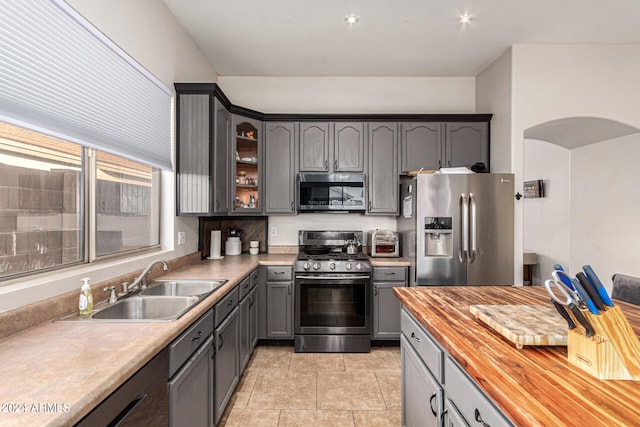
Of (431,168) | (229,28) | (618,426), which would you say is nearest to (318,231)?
(431,168)

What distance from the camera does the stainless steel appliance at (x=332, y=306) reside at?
10.2ft

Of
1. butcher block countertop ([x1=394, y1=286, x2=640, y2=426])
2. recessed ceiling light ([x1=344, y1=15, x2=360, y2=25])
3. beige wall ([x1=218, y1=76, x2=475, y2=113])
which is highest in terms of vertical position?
recessed ceiling light ([x1=344, y1=15, x2=360, y2=25])

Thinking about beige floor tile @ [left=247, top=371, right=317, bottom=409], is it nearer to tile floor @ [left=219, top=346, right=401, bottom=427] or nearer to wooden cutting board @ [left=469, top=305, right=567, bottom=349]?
tile floor @ [left=219, top=346, right=401, bottom=427]

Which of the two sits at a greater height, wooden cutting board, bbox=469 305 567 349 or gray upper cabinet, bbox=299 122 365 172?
gray upper cabinet, bbox=299 122 365 172

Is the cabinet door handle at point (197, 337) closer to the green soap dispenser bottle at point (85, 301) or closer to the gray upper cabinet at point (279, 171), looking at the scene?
the green soap dispenser bottle at point (85, 301)

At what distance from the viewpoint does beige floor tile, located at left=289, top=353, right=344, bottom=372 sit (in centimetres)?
281

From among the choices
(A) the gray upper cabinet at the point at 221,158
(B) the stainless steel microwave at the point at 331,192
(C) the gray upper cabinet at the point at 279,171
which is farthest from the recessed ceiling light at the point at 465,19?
(A) the gray upper cabinet at the point at 221,158

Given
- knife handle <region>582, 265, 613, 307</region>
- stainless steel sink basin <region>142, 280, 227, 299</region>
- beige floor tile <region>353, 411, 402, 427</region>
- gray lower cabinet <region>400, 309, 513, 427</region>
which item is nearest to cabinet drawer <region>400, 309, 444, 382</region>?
gray lower cabinet <region>400, 309, 513, 427</region>

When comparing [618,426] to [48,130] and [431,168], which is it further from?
[431,168]

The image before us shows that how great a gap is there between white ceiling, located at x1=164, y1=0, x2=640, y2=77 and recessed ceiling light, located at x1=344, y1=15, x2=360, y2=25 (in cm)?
3

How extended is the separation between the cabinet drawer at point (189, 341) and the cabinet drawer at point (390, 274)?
1.83 meters

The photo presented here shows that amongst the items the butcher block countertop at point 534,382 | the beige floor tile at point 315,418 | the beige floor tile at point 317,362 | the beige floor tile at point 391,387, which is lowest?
the beige floor tile at point 315,418

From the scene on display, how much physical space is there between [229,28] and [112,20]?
3.72 ft

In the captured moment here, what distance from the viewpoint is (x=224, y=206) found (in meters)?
3.03
